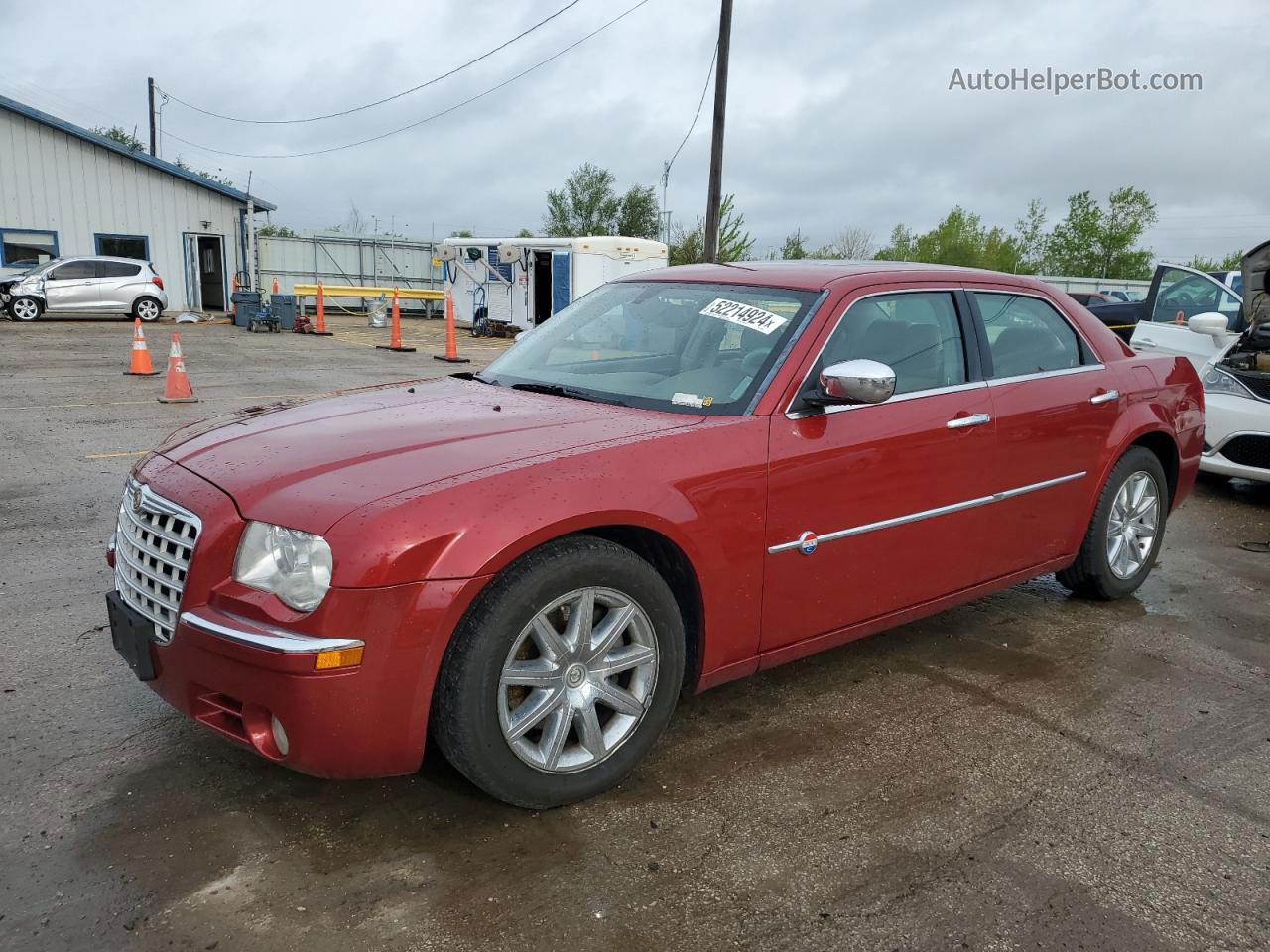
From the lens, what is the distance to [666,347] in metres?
3.77

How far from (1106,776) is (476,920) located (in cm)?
210

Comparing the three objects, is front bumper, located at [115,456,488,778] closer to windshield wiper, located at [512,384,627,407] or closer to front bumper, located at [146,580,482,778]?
front bumper, located at [146,580,482,778]

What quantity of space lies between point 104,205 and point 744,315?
2842 centimetres

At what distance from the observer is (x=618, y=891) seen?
8.35ft

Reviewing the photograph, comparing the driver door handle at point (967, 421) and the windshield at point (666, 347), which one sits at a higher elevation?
the windshield at point (666, 347)

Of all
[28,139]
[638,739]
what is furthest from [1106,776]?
[28,139]

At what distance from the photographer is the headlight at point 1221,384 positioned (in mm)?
7459

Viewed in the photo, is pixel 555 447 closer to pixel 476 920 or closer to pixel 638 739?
pixel 638 739

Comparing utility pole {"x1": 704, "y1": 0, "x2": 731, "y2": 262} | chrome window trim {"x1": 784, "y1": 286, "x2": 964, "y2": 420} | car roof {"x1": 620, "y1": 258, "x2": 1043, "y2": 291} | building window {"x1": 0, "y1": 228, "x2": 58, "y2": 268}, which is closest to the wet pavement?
chrome window trim {"x1": 784, "y1": 286, "x2": 964, "y2": 420}

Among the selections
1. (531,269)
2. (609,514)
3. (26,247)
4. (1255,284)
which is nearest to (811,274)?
(609,514)

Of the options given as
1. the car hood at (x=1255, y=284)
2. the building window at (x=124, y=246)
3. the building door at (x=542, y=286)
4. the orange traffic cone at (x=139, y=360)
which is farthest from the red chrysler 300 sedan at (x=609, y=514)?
the building window at (x=124, y=246)

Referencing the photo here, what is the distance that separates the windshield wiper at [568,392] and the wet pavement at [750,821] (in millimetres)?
1183

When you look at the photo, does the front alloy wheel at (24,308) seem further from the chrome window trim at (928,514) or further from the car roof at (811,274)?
the chrome window trim at (928,514)

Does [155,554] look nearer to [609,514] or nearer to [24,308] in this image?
[609,514]
